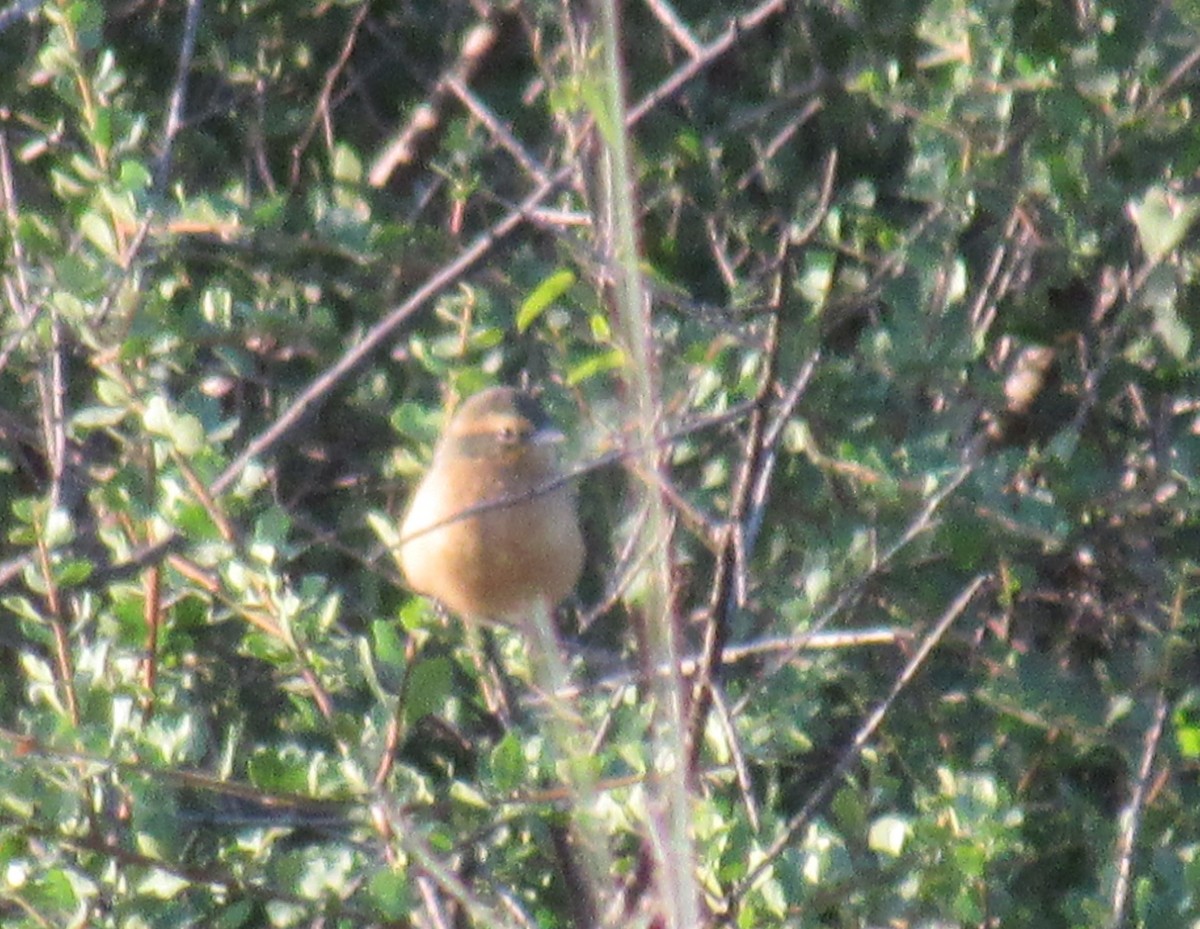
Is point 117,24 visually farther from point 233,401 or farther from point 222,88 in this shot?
point 233,401

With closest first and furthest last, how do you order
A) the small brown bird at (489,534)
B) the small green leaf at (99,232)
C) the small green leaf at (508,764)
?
the small green leaf at (508,764)
the small green leaf at (99,232)
the small brown bird at (489,534)

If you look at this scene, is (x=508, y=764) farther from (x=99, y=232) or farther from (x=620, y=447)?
(x=99, y=232)

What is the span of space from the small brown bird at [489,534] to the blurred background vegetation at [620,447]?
4.1 inches

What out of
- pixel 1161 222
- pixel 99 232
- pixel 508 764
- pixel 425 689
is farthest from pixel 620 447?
pixel 1161 222

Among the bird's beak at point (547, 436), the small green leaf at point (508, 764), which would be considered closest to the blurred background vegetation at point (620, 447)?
the small green leaf at point (508, 764)

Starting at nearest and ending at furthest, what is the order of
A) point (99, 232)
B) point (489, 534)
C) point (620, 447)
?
point (620, 447)
point (99, 232)
point (489, 534)

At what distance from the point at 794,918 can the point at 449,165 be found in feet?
6.15

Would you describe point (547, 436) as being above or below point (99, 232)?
below

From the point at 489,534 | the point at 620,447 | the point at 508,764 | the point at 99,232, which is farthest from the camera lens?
the point at 489,534

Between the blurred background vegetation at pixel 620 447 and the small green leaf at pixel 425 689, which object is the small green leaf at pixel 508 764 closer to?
the blurred background vegetation at pixel 620 447

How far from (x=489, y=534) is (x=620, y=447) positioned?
3.39 feet

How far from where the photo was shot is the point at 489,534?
386 centimetres

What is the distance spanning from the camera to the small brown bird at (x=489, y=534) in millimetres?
3803

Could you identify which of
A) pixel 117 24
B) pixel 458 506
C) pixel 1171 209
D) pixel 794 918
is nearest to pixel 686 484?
pixel 458 506
